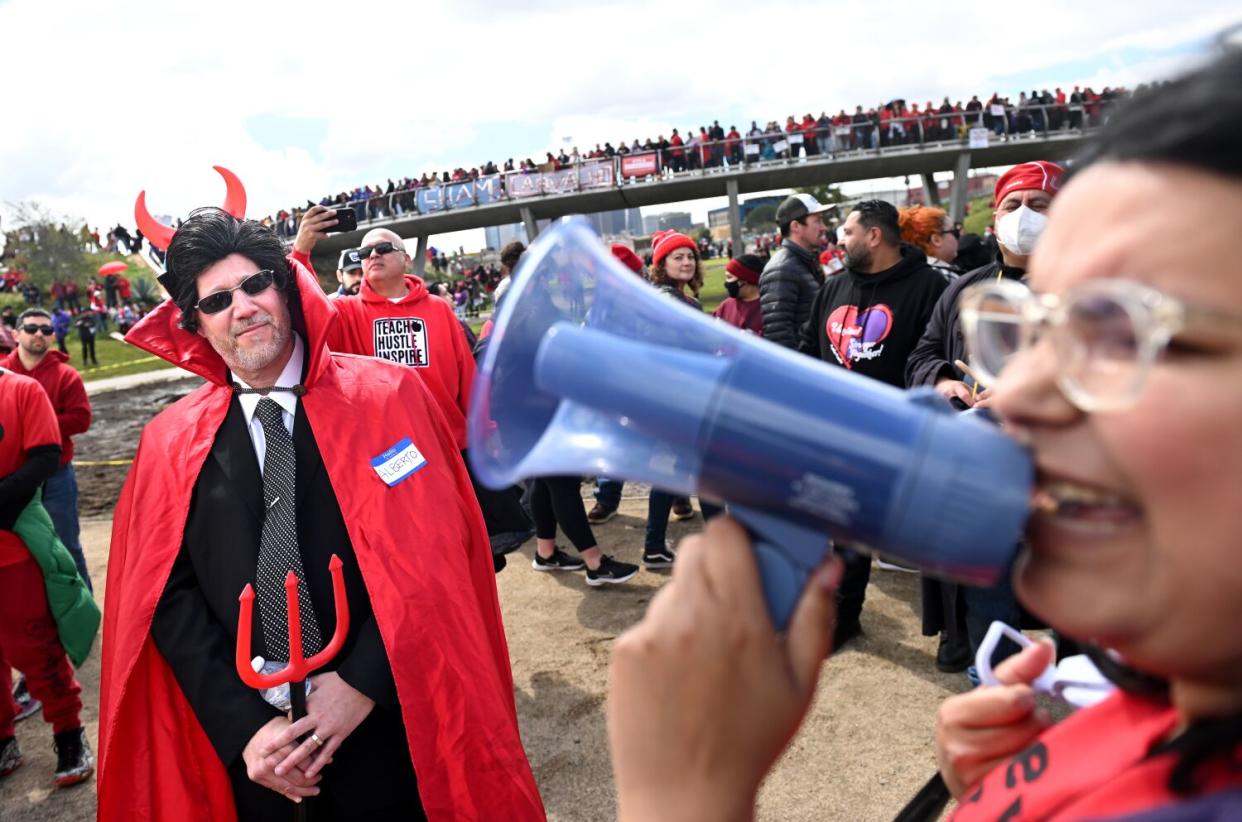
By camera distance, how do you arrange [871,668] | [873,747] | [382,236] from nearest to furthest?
[873,747], [871,668], [382,236]

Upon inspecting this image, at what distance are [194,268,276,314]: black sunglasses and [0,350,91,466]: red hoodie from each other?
4407 mm

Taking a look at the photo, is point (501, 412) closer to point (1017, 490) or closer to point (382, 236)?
point (1017, 490)

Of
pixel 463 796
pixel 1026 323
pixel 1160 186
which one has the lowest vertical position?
pixel 463 796

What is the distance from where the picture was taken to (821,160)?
30.0 m

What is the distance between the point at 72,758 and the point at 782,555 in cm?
460

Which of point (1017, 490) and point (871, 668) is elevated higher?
point (1017, 490)

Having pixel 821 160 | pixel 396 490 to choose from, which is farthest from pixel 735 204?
pixel 396 490

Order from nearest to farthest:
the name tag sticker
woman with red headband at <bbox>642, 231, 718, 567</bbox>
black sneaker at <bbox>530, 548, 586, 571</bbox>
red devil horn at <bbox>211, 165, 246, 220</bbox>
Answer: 1. the name tag sticker
2. red devil horn at <bbox>211, 165, 246, 220</bbox>
3. woman with red headband at <bbox>642, 231, 718, 567</bbox>
4. black sneaker at <bbox>530, 548, 586, 571</bbox>

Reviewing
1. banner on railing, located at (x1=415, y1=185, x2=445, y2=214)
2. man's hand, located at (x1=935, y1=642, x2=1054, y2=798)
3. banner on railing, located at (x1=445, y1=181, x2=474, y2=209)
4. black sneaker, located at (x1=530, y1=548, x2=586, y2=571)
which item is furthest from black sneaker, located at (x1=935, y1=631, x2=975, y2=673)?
banner on railing, located at (x1=415, y1=185, x2=445, y2=214)

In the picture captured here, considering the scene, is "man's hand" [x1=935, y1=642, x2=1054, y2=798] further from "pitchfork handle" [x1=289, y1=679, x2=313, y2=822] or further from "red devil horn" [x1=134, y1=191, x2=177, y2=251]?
"red devil horn" [x1=134, y1=191, x2=177, y2=251]

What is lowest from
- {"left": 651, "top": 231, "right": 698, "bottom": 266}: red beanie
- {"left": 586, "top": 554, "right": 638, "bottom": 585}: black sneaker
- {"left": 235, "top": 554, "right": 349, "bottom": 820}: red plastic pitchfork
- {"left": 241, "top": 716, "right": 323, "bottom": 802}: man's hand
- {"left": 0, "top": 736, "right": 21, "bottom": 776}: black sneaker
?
{"left": 0, "top": 736, "right": 21, "bottom": 776}: black sneaker

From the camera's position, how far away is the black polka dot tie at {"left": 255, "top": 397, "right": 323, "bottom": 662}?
223 cm

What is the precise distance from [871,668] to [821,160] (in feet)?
93.1

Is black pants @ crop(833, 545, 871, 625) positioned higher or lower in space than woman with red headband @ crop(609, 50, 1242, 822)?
lower
